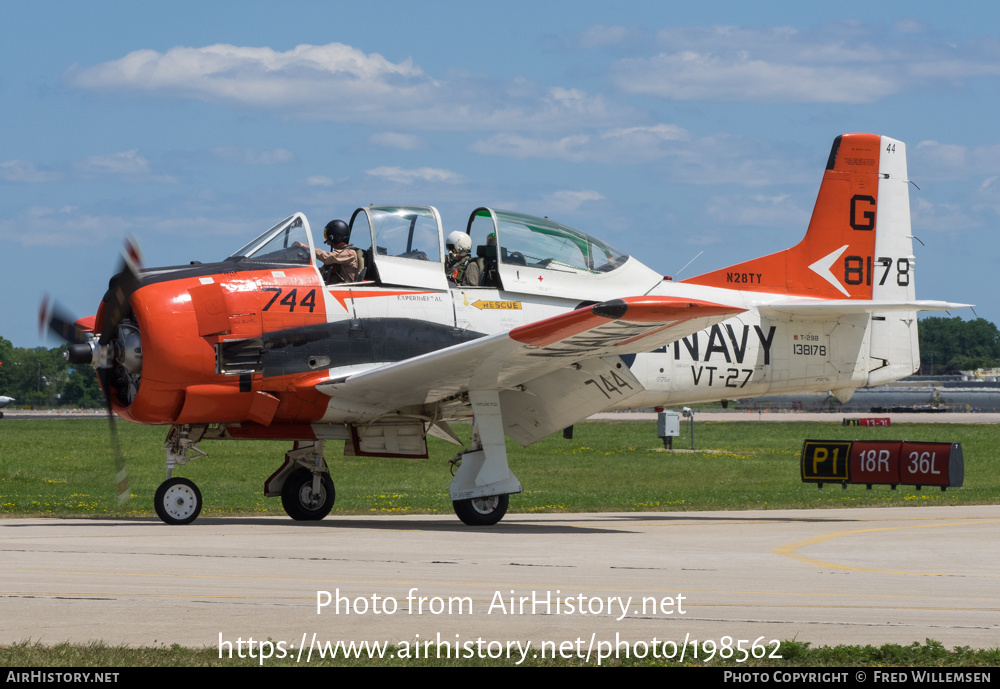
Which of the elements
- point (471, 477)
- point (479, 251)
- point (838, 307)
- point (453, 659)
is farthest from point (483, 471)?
point (453, 659)

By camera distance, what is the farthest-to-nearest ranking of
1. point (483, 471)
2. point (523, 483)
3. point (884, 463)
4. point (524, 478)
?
1. point (524, 478)
2. point (523, 483)
3. point (884, 463)
4. point (483, 471)

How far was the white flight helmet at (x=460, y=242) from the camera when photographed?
16.7 metres

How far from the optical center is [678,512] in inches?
805

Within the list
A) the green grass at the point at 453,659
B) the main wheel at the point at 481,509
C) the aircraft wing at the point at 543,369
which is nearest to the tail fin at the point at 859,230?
the aircraft wing at the point at 543,369

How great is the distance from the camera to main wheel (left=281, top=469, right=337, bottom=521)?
17.1m

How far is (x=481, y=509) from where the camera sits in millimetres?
15922

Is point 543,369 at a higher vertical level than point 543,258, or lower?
lower

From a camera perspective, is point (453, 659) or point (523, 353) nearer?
point (453, 659)

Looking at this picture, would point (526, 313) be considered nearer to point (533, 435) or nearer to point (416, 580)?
point (533, 435)

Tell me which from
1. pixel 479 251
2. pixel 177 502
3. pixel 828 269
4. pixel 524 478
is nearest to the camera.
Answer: pixel 177 502

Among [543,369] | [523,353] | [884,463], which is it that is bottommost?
[884,463]

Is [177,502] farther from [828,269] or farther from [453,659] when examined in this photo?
[828,269]

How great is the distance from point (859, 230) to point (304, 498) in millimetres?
10726

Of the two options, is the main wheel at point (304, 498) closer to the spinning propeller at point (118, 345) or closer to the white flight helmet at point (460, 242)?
the spinning propeller at point (118, 345)
